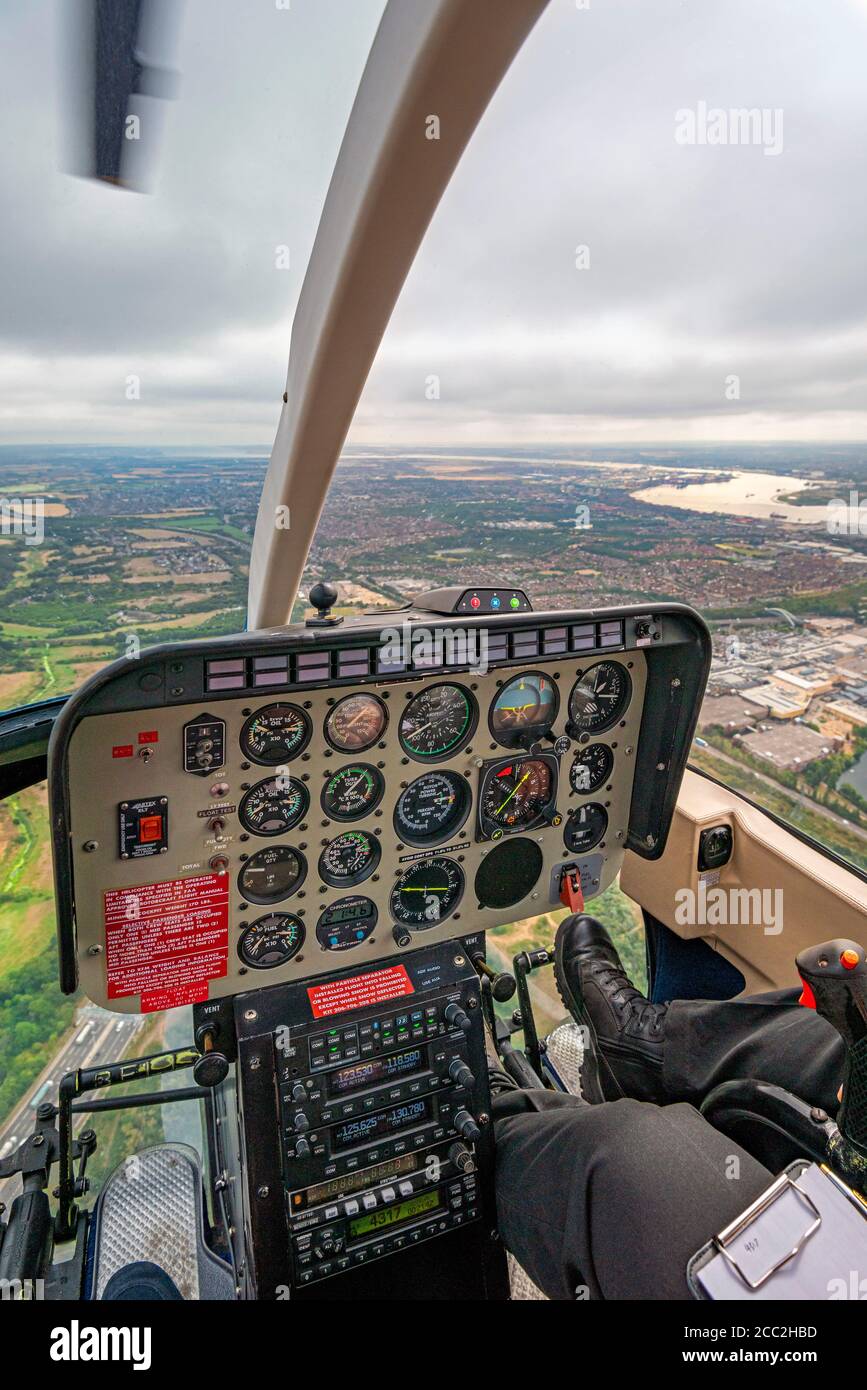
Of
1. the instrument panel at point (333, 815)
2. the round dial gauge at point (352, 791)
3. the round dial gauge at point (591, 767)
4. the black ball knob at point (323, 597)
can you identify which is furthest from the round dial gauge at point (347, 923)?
the black ball knob at point (323, 597)

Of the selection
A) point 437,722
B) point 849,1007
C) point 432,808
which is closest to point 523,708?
point 437,722

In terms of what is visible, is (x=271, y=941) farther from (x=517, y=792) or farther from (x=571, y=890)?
(x=571, y=890)

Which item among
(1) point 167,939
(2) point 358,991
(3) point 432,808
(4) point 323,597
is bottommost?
(2) point 358,991

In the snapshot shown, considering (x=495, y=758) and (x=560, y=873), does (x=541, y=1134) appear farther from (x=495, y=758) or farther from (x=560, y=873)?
(x=495, y=758)

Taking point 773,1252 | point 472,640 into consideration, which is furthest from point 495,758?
point 773,1252

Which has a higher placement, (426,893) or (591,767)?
(591,767)

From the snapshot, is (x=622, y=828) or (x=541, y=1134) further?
(x=622, y=828)

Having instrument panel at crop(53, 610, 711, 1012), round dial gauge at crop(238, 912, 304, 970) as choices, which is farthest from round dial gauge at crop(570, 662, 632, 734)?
round dial gauge at crop(238, 912, 304, 970)
